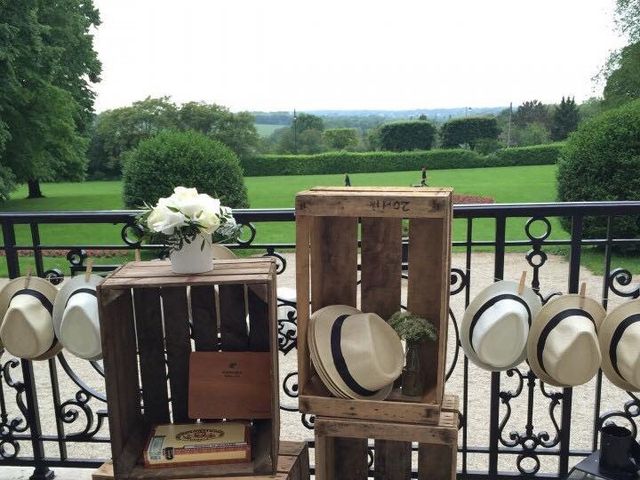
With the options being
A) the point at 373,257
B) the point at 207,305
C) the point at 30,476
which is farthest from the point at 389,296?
the point at 30,476

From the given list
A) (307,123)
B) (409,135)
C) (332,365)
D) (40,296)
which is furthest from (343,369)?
(307,123)

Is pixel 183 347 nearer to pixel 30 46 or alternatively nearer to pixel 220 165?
pixel 220 165

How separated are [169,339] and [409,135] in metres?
37.7

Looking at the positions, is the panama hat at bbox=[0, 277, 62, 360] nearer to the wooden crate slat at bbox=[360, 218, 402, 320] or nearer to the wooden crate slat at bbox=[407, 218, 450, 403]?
the wooden crate slat at bbox=[360, 218, 402, 320]

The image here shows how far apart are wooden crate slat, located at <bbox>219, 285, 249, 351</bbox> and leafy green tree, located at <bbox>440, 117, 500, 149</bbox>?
3719cm

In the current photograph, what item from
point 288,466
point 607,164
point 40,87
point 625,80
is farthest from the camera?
point 625,80

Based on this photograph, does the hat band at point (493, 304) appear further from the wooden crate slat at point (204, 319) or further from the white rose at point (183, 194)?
the white rose at point (183, 194)

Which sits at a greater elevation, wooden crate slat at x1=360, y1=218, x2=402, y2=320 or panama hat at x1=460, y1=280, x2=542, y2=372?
wooden crate slat at x1=360, y1=218, x2=402, y2=320

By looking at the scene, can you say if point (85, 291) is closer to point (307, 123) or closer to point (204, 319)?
point (204, 319)

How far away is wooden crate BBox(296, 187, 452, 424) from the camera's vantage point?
6.18 ft

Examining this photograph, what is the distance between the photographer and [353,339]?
2037 mm

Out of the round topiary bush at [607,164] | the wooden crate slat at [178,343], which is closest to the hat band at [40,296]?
the wooden crate slat at [178,343]

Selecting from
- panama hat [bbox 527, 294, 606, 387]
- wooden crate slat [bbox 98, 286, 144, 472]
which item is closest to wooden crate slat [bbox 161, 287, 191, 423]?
wooden crate slat [bbox 98, 286, 144, 472]

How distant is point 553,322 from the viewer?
2055 millimetres
